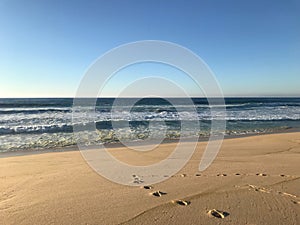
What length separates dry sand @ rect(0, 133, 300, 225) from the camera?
2.99m

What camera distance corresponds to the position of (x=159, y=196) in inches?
143

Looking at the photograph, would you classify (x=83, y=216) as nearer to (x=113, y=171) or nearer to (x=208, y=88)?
(x=113, y=171)

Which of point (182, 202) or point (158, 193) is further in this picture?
point (158, 193)

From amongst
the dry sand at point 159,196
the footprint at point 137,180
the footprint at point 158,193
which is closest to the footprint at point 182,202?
the dry sand at point 159,196

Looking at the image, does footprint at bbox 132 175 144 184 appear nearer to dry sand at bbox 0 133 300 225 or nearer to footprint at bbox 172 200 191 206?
dry sand at bbox 0 133 300 225

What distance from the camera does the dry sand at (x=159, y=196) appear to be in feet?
9.82

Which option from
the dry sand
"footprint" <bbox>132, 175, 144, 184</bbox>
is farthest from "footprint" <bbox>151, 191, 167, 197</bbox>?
"footprint" <bbox>132, 175, 144, 184</bbox>

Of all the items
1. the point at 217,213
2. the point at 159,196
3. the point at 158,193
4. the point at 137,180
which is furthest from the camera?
the point at 137,180

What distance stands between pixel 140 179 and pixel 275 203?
7.26 ft

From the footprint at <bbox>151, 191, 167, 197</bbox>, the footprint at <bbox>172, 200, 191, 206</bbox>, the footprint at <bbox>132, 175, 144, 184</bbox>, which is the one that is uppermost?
the footprint at <bbox>151, 191, 167, 197</bbox>

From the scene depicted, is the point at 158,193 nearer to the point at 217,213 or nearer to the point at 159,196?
the point at 159,196

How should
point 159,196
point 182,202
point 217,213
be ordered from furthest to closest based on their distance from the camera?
point 159,196, point 182,202, point 217,213

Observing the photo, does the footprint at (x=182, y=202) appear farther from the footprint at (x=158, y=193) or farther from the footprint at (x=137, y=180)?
the footprint at (x=137, y=180)

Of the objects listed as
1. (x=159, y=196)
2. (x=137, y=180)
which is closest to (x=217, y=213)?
(x=159, y=196)
